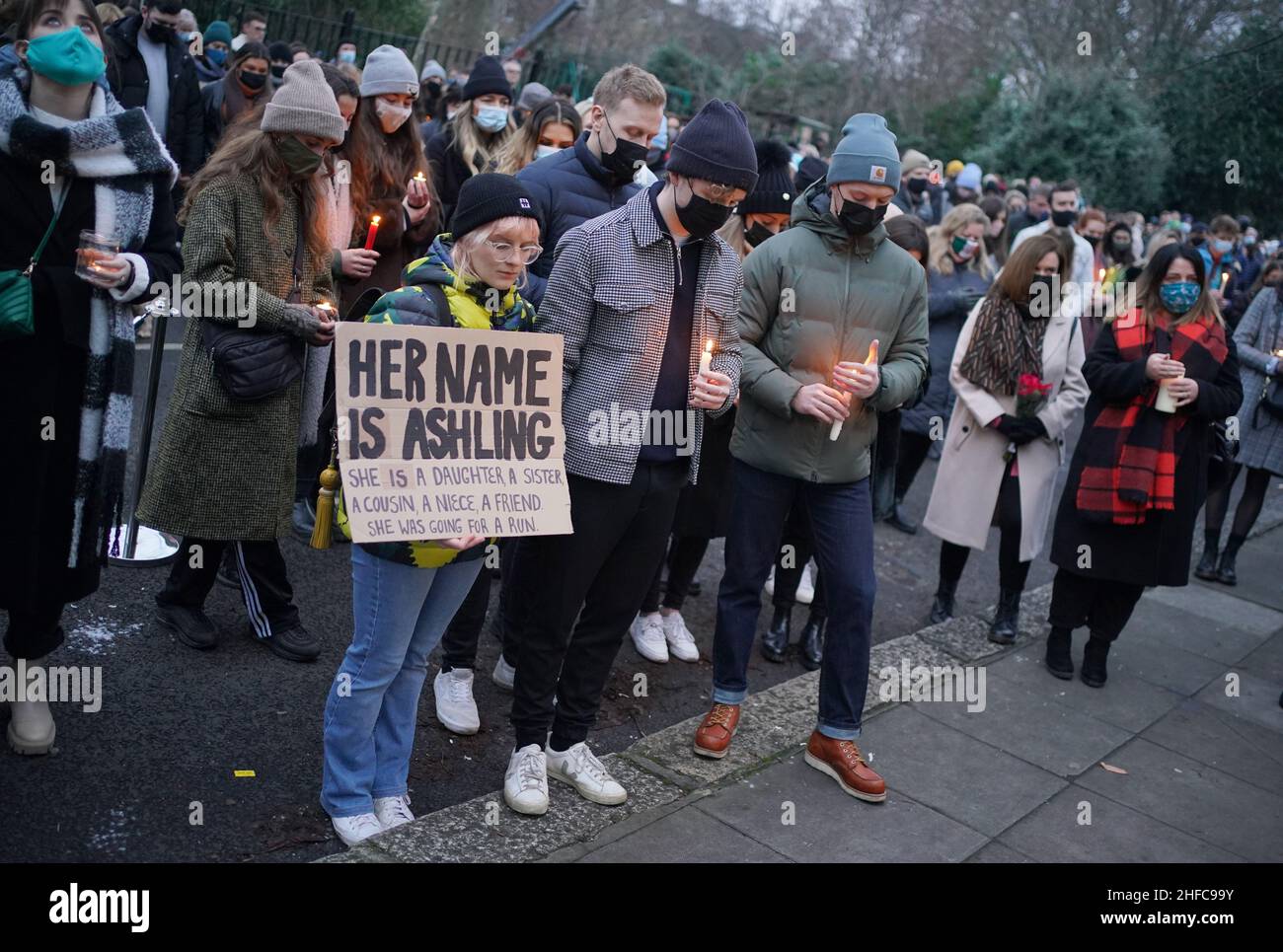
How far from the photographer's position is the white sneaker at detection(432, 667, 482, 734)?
4.61 metres

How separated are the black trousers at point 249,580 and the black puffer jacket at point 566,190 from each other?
1.53 meters

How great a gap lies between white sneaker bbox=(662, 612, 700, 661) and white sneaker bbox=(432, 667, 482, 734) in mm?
1238

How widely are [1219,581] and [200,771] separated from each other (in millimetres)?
6918

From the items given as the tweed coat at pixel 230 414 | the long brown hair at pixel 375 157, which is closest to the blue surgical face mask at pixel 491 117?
the long brown hair at pixel 375 157

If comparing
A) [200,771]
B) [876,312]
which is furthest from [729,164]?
[200,771]

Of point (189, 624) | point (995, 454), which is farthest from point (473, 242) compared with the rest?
point (995, 454)

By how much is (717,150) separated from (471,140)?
3.50 m

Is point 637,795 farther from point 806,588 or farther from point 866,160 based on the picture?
point 806,588

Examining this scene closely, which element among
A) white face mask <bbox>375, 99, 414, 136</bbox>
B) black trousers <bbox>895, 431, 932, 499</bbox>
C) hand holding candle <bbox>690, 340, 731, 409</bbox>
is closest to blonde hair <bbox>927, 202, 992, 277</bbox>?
black trousers <bbox>895, 431, 932, 499</bbox>

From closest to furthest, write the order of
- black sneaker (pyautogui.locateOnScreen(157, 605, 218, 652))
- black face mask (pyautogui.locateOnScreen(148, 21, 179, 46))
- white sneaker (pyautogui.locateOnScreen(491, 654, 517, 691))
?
1. black sneaker (pyautogui.locateOnScreen(157, 605, 218, 652))
2. white sneaker (pyautogui.locateOnScreen(491, 654, 517, 691))
3. black face mask (pyautogui.locateOnScreen(148, 21, 179, 46))

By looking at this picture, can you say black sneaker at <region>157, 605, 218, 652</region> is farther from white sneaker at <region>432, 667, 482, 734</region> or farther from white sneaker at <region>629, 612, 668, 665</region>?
white sneaker at <region>629, 612, 668, 665</region>

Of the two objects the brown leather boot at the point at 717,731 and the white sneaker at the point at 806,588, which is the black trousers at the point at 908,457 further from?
the brown leather boot at the point at 717,731
